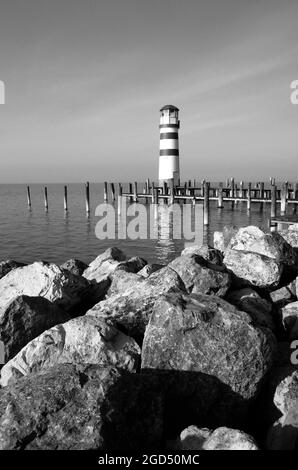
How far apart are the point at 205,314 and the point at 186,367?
58 centimetres

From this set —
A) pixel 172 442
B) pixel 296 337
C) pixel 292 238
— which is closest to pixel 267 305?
pixel 296 337

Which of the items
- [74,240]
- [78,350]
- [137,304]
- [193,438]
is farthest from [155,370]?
[74,240]

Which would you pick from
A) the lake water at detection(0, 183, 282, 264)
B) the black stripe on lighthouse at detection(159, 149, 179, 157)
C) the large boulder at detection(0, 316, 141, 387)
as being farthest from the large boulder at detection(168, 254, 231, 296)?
Answer: the black stripe on lighthouse at detection(159, 149, 179, 157)

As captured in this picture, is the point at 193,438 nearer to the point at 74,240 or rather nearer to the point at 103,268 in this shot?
the point at 103,268

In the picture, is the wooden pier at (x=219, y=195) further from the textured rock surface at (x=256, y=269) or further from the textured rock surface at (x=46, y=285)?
the textured rock surface at (x=46, y=285)

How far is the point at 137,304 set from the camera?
5461mm

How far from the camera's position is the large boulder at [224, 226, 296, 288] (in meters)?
6.95

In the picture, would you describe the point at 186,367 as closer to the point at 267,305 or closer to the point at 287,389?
the point at 287,389

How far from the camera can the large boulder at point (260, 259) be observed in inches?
273

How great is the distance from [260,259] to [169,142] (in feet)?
102

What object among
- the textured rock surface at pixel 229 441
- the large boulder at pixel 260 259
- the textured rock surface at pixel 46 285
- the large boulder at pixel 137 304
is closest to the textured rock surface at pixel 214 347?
the textured rock surface at pixel 229 441

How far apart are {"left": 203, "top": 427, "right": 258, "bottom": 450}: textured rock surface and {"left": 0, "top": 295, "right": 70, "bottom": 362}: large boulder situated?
2975 millimetres

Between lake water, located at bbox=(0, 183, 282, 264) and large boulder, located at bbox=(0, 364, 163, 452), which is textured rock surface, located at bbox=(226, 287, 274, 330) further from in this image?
→ lake water, located at bbox=(0, 183, 282, 264)

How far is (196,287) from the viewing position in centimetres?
620
